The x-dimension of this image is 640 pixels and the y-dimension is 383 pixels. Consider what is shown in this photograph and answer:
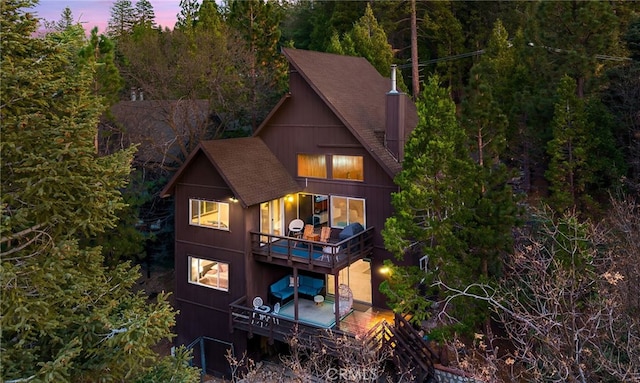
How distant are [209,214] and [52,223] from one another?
8.84 metres

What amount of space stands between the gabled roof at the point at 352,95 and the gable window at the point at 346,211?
1.96 m

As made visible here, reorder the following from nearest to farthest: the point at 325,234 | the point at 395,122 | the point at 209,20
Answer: the point at 395,122
the point at 325,234
the point at 209,20

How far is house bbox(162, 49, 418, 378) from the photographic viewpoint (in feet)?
48.1

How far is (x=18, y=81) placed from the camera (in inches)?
266

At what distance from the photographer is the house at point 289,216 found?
14672 mm

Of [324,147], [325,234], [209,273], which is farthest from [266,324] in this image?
[324,147]

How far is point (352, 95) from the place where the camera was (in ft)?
55.9

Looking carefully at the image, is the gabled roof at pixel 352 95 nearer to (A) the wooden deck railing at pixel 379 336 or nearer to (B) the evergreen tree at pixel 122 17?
(A) the wooden deck railing at pixel 379 336

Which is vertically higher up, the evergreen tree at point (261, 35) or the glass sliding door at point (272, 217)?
the evergreen tree at point (261, 35)

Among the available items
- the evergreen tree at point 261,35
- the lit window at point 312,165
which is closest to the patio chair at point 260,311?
the lit window at point 312,165

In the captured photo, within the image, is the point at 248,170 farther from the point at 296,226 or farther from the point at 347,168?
the point at 347,168

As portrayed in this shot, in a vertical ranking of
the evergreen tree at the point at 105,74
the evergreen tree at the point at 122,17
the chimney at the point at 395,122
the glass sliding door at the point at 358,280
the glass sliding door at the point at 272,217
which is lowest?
the glass sliding door at the point at 358,280

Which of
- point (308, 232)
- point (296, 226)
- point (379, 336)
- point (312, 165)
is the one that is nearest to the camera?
point (379, 336)

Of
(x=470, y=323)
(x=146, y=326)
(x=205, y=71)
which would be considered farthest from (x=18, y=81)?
(x=205, y=71)
